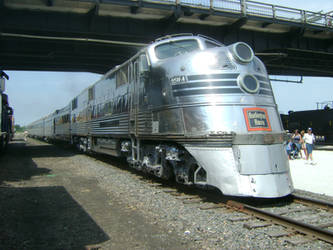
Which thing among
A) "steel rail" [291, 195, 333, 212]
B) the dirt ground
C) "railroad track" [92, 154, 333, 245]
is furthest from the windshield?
"steel rail" [291, 195, 333, 212]

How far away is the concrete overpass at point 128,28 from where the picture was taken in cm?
1484

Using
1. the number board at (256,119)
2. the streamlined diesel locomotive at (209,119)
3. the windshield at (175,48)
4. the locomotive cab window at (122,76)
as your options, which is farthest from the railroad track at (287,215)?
the locomotive cab window at (122,76)

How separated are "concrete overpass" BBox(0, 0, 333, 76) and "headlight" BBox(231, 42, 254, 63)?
376 inches

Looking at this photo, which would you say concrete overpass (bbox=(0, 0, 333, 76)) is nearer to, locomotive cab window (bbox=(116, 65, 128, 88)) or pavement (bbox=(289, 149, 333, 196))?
locomotive cab window (bbox=(116, 65, 128, 88))

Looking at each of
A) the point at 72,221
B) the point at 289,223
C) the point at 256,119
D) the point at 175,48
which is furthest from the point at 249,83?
the point at 72,221

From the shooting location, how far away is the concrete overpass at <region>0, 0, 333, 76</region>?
584 inches

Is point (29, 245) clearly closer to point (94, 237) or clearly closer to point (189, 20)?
point (94, 237)

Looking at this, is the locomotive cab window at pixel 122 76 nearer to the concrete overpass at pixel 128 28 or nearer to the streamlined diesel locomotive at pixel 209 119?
the streamlined diesel locomotive at pixel 209 119

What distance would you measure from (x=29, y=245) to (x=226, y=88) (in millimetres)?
4678

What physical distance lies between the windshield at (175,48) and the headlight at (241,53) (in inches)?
44.1

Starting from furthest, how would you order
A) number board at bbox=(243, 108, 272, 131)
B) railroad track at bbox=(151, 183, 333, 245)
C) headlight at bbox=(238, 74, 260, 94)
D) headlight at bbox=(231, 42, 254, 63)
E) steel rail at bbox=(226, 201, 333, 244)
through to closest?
headlight at bbox=(231, 42, 254, 63) → headlight at bbox=(238, 74, 260, 94) → number board at bbox=(243, 108, 272, 131) → railroad track at bbox=(151, 183, 333, 245) → steel rail at bbox=(226, 201, 333, 244)

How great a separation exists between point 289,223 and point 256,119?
2.26 metres

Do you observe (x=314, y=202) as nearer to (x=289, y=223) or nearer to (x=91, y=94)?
(x=289, y=223)

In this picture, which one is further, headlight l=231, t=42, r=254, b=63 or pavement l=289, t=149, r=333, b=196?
pavement l=289, t=149, r=333, b=196
